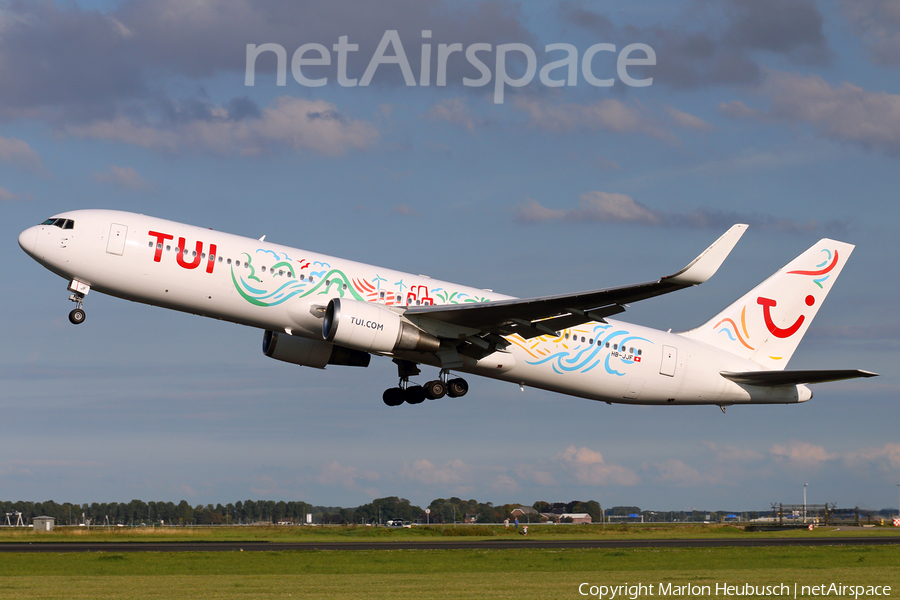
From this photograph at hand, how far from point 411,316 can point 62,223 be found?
42.0 ft

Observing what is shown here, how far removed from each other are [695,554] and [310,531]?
3412 cm

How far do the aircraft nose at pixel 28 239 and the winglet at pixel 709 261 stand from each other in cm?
2159

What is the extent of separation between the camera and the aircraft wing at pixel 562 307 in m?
29.8

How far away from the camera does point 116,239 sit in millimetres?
33562

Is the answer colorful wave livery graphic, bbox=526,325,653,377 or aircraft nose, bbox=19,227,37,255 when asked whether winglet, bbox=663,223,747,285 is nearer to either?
colorful wave livery graphic, bbox=526,325,653,377

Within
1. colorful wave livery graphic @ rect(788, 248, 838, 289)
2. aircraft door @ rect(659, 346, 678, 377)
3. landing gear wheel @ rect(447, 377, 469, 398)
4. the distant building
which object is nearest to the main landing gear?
landing gear wheel @ rect(447, 377, 469, 398)

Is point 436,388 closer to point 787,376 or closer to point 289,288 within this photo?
point 289,288

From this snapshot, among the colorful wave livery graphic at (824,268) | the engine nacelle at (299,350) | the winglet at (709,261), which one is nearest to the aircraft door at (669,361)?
the colorful wave livery graphic at (824,268)

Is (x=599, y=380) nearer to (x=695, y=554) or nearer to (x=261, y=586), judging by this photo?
(x=695, y=554)

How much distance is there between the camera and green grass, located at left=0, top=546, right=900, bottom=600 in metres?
25.9

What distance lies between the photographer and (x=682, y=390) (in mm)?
42562

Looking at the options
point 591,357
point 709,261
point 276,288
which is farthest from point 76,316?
point 709,261

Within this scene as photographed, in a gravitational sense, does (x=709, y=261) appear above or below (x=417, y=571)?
above

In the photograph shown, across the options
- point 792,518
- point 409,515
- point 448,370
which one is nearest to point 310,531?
point 448,370
